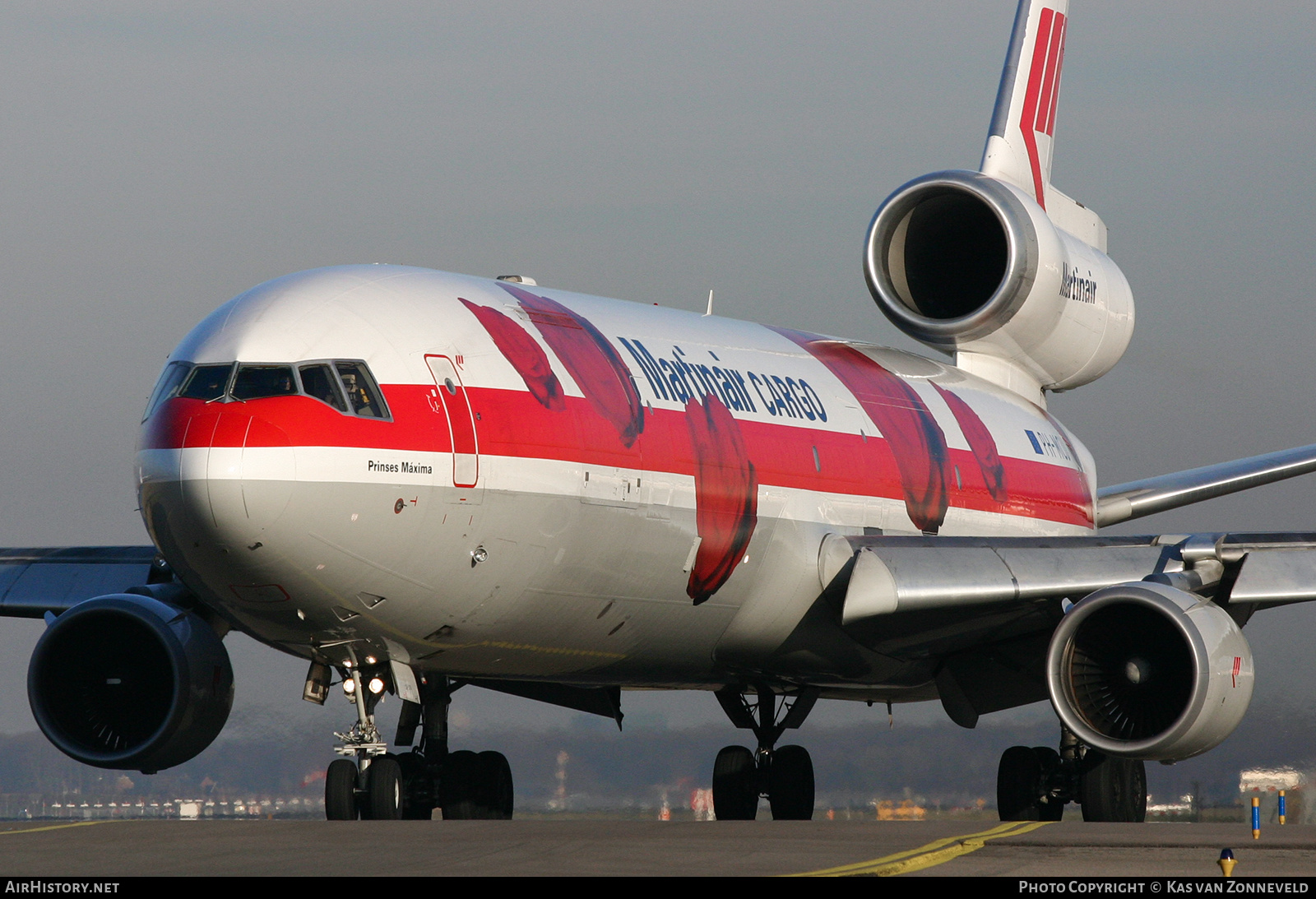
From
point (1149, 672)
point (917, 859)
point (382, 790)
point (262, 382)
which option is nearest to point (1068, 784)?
point (1149, 672)

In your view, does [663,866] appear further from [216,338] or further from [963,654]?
[963,654]

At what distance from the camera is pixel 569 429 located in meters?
13.5

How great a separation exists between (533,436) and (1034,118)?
1327 centimetres

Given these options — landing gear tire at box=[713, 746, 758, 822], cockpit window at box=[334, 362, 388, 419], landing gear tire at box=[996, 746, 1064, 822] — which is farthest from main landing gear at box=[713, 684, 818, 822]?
cockpit window at box=[334, 362, 388, 419]

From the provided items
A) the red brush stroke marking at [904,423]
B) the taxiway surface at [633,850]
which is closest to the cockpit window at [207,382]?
the taxiway surface at [633,850]

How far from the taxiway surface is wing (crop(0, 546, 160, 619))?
457cm

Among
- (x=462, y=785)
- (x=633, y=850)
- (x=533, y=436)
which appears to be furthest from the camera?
(x=462, y=785)

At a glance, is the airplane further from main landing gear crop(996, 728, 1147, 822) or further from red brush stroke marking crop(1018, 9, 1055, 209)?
red brush stroke marking crop(1018, 9, 1055, 209)

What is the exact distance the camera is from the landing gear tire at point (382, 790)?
13453 mm

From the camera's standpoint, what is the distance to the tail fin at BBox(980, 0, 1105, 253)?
928 inches

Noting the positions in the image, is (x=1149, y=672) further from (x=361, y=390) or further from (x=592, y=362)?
(x=361, y=390)

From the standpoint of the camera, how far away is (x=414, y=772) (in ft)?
48.6

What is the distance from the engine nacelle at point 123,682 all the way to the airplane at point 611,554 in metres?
0.02

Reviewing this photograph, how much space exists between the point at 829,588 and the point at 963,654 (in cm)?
222
